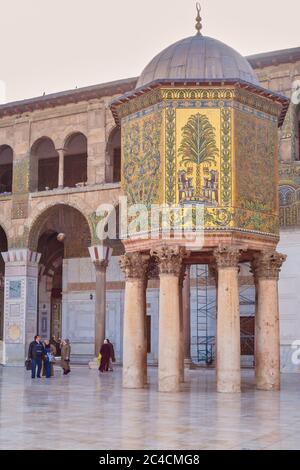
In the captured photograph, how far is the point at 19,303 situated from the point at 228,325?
10.8 m

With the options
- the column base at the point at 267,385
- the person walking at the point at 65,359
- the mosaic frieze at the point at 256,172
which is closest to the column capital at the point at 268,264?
the mosaic frieze at the point at 256,172

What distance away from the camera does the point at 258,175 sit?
12.7 metres

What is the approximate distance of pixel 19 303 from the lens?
21.3 meters

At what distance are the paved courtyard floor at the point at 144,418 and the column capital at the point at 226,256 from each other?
83.2 inches

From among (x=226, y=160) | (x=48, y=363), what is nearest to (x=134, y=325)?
(x=226, y=160)

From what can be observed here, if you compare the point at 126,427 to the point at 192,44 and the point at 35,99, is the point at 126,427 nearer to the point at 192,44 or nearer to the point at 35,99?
the point at 192,44

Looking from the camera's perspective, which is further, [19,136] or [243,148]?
[19,136]

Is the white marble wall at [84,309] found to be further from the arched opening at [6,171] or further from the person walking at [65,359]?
the person walking at [65,359]

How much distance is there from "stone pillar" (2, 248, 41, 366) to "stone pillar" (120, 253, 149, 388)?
8788 millimetres

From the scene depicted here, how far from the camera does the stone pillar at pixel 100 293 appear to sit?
1984 centimetres

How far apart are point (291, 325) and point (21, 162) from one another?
925 centimetres

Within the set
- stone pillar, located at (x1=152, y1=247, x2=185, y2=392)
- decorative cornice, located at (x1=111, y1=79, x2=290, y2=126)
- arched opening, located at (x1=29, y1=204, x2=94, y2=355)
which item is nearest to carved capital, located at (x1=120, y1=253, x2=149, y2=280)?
stone pillar, located at (x1=152, y1=247, x2=185, y2=392)

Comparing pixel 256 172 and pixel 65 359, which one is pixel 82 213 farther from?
pixel 256 172
